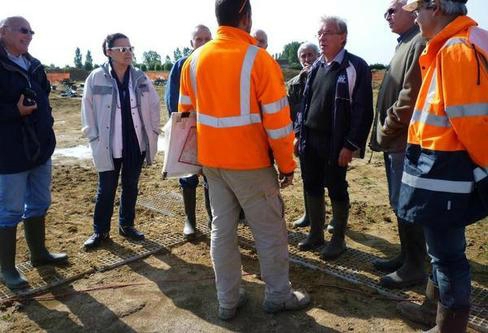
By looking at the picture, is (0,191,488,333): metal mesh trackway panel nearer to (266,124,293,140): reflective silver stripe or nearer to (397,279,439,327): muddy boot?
(397,279,439,327): muddy boot

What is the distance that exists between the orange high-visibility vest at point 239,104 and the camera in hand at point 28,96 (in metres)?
1.59

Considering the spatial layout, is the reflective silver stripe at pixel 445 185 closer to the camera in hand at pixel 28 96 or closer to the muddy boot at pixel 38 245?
the camera in hand at pixel 28 96

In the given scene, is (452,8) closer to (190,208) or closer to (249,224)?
(249,224)

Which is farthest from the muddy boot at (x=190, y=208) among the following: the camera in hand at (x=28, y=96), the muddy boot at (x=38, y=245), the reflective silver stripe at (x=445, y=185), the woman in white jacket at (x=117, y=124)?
the reflective silver stripe at (x=445, y=185)

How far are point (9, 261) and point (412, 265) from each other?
11.2ft

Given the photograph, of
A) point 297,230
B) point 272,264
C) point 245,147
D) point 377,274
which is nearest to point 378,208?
point 297,230

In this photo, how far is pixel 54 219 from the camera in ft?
18.3

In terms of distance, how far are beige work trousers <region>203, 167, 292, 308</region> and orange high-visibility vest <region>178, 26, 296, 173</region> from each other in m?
0.12

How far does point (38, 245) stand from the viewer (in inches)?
169

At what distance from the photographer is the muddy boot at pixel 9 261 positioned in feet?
12.6

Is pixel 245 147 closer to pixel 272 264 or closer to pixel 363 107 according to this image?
pixel 272 264

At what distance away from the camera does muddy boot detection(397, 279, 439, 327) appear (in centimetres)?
316

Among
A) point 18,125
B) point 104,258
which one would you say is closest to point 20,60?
point 18,125

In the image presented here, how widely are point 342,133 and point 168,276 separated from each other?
203cm
